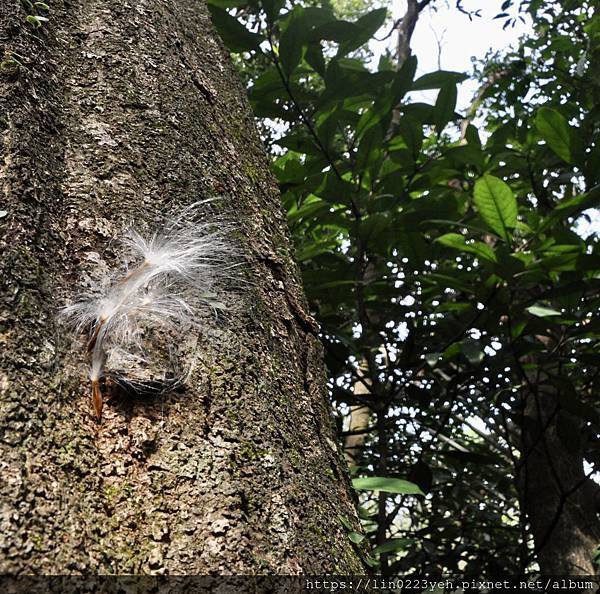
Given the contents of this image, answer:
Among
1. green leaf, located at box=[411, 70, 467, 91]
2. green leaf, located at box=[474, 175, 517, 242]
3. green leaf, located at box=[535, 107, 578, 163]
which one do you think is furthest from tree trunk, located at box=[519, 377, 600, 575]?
green leaf, located at box=[411, 70, 467, 91]

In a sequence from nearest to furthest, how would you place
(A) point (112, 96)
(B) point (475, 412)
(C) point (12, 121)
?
(C) point (12, 121) → (A) point (112, 96) → (B) point (475, 412)

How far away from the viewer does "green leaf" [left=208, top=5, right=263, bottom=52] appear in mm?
1812

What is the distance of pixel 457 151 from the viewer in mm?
1991

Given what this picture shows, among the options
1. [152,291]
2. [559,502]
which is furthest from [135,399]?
[559,502]

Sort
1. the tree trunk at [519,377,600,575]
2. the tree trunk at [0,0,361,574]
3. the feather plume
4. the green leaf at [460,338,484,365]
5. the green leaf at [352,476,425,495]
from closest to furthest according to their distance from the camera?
1. the tree trunk at [0,0,361,574]
2. the feather plume
3. the green leaf at [352,476,425,495]
4. the green leaf at [460,338,484,365]
5. the tree trunk at [519,377,600,575]

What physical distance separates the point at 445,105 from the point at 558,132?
1.13ft

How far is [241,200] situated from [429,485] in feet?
4.86

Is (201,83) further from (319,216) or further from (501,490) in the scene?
(501,490)

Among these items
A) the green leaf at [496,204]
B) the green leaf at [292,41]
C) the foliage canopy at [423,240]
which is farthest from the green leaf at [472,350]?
the green leaf at [292,41]

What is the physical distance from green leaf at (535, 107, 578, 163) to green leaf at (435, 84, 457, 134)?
0.25 metres

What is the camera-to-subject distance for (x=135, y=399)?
1.96ft

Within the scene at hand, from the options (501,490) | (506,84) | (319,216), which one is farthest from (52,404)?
(506,84)

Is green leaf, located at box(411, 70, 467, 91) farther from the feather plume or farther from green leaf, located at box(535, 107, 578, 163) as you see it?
the feather plume

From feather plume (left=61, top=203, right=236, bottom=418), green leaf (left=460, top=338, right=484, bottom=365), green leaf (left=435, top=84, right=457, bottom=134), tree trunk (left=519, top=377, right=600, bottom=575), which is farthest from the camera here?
tree trunk (left=519, top=377, right=600, bottom=575)
